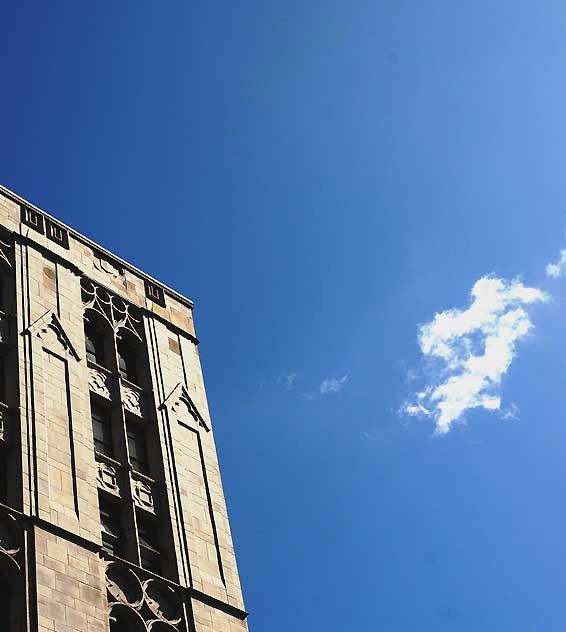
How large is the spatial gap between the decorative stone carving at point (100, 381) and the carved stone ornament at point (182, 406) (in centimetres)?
192

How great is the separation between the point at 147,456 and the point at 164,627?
275 inches

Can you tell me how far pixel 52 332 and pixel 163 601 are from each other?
9854mm

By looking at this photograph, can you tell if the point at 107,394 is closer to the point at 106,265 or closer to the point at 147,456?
the point at 147,456

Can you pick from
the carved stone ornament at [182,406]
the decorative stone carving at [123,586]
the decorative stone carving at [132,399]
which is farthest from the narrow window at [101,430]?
the decorative stone carving at [123,586]

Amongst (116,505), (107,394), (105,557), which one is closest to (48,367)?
(107,394)

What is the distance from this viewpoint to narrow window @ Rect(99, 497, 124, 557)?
106 feet

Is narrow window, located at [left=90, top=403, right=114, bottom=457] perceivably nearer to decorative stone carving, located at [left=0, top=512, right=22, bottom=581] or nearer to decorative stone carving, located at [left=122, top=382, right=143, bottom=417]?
decorative stone carving, located at [left=122, top=382, right=143, bottom=417]

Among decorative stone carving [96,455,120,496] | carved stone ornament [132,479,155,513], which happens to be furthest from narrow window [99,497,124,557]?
carved stone ornament [132,479,155,513]

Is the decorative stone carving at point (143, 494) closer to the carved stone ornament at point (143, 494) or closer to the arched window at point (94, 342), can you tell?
the carved stone ornament at point (143, 494)

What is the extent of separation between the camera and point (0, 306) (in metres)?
37.0

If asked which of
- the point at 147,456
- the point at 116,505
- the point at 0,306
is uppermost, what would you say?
the point at 0,306

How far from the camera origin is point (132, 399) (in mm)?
38062

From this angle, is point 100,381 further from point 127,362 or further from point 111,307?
point 111,307

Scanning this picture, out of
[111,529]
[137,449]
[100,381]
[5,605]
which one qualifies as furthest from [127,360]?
[5,605]
